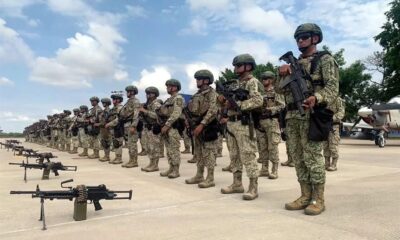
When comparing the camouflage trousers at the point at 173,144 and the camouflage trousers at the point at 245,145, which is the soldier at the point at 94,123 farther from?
the camouflage trousers at the point at 245,145

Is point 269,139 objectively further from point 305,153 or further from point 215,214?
point 215,214

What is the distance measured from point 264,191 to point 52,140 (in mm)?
17512

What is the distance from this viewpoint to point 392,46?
30.5 metres

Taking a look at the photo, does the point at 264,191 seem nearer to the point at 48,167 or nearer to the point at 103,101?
the point at 48,167

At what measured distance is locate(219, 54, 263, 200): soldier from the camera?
530cm

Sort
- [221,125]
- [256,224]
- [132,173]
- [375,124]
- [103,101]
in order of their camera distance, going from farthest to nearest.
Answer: [375,124] < [103,101] < [132,173] < [221,125] < [256,224]

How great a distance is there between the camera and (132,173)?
8.71 m

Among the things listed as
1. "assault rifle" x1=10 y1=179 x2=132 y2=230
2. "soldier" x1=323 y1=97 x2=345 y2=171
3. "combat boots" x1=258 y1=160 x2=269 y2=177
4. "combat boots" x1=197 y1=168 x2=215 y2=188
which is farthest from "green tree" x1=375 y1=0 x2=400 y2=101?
"assault rifle" x1=10 y1=179 x2=132 y2=230

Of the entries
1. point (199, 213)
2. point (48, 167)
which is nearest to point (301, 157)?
point (199, 213)

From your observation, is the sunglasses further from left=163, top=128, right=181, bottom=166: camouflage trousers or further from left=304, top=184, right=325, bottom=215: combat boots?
left=163, top=128, right=181, bottom=166: camouflage trousers

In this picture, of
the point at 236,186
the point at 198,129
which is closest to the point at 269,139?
the point at 198,129

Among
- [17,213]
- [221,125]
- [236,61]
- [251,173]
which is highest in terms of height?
[236,61]

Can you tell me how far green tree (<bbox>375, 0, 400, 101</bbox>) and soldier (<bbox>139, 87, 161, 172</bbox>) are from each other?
1045 inches

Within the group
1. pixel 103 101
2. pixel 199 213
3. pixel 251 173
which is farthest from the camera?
pixel 103 101
